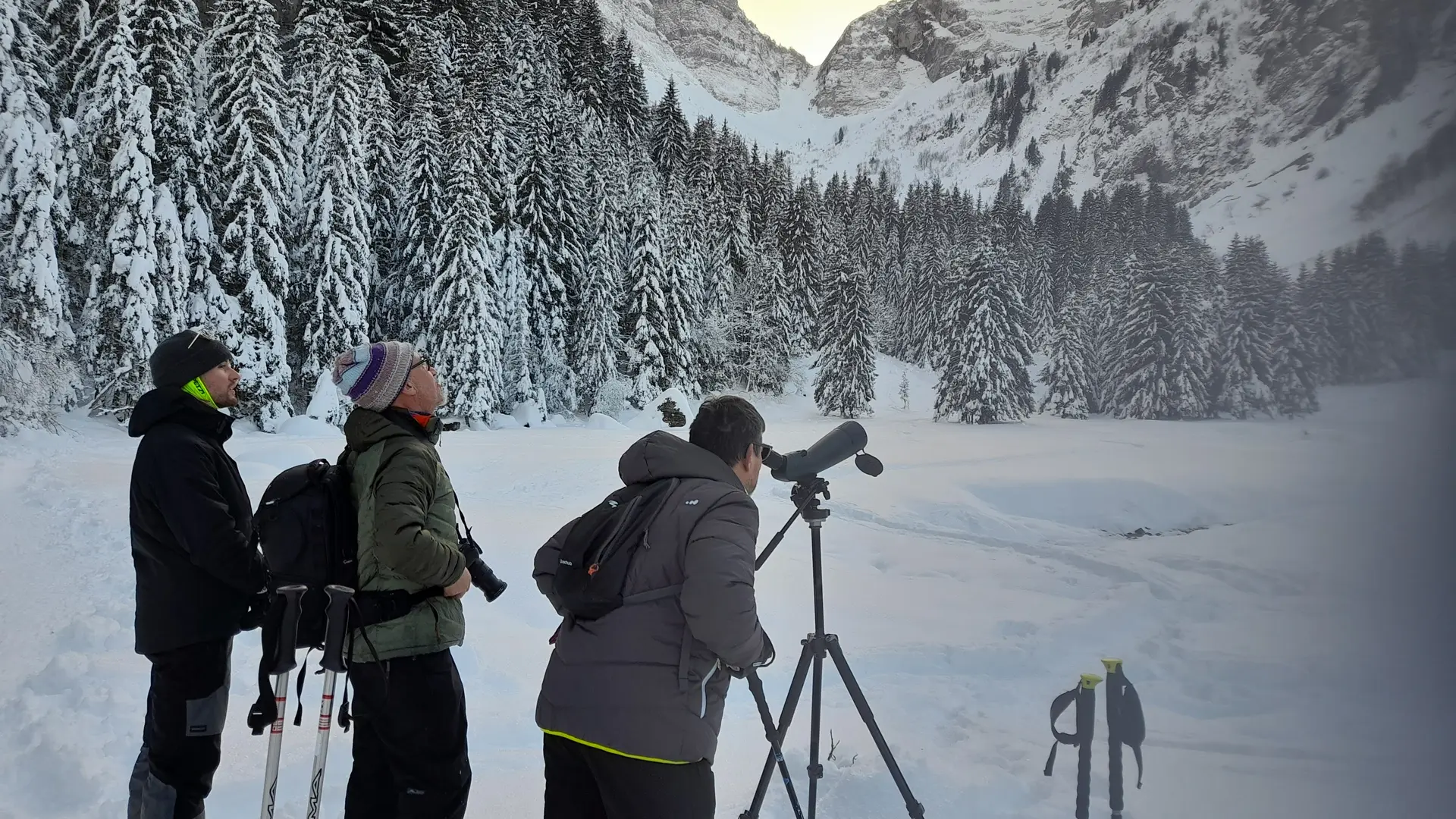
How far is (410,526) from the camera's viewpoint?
2168 mm

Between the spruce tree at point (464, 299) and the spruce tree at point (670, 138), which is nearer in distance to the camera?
the spruce tree at point (464, 299)

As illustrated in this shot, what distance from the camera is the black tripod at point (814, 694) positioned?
2.66 m

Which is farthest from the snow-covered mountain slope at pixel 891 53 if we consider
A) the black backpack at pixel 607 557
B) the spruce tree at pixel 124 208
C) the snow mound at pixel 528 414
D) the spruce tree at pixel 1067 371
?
the black backpack at pixel 607 557

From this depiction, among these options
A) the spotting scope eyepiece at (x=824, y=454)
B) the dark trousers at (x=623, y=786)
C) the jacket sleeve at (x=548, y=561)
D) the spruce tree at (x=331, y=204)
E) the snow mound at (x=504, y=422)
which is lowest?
the snow mound at (x=504, y=422)

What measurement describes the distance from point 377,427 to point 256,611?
36.8 inches

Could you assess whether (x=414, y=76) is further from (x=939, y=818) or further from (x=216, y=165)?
(x=939, y=818)

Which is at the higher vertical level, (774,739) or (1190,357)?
(1190,357)

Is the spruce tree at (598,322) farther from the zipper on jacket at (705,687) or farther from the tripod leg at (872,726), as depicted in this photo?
the zipper on jacket at (705,687)

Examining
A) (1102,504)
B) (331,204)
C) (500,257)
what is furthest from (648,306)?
(1102,504)

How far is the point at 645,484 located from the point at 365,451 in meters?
1.10

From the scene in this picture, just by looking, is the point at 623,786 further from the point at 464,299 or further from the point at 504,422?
the point at 504,422

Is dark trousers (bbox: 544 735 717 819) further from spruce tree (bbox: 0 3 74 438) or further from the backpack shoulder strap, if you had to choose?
spruce tree (bbox: 0 3 74 438)

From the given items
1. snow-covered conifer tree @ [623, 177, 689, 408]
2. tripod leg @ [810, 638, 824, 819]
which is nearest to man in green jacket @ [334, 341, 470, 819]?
tripod leg @ [810, 638, 824, 819]

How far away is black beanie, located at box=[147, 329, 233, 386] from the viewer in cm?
248
